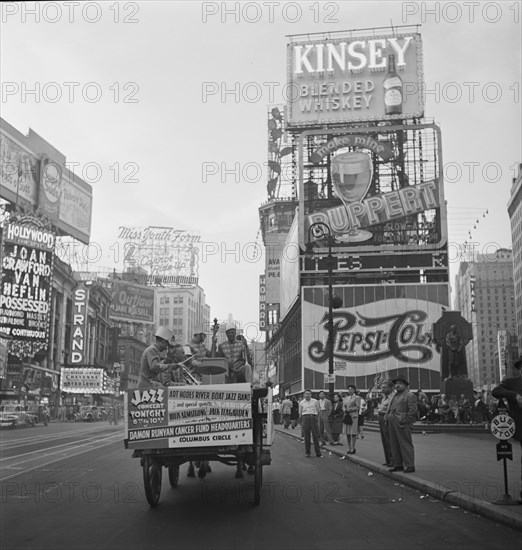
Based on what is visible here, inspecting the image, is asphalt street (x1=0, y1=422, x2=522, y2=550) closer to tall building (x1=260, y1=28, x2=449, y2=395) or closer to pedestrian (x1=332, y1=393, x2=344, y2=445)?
pedestrian (x1=332, y1=393, x2=344, y2=445)

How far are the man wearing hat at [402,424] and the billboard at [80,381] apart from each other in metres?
71.6

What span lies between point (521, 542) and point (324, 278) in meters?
55.1

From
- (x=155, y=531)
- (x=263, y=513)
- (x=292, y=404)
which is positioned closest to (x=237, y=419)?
(x=263, y=513)

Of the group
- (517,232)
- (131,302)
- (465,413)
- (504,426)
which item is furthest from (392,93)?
(517,232)

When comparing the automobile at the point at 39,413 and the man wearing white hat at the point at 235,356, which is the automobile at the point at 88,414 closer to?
the automobile at the point at 39,413

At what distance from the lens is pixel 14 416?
44031 mm

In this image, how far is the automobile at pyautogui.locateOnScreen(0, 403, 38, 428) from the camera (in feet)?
141

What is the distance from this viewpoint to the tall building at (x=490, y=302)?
161 m

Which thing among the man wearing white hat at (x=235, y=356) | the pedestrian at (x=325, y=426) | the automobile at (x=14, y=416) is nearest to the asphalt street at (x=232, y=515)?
the man wearing white hat at (x=235, y=356)

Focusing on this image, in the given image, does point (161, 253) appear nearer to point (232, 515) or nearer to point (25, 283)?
point (25, 283)

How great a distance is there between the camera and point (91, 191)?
85.6m

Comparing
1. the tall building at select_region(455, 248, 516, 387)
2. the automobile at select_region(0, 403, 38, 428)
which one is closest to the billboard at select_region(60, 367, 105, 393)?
the automobile at select_region(0, 403, 38, 428)

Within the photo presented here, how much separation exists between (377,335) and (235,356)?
157 ft

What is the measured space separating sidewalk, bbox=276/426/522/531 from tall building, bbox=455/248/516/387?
480 ft
